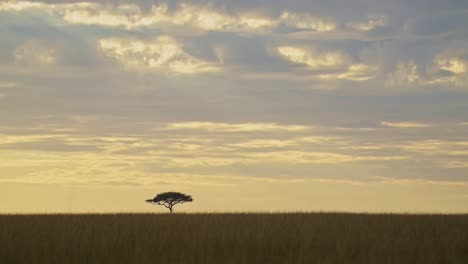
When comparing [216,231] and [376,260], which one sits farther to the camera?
[216,231]

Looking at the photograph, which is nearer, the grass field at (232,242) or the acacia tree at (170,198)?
the grass field at (232,242)

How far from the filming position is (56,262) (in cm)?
1425

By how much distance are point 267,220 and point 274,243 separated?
7638 millimetres

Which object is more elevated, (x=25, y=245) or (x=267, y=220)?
(x=267, y=220)

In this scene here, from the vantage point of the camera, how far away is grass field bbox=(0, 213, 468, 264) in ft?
49.4

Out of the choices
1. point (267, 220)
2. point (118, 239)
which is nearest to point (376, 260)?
point (118, 239)

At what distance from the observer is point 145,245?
1689 cm

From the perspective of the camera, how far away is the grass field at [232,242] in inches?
592

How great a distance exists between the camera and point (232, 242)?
1770 cm

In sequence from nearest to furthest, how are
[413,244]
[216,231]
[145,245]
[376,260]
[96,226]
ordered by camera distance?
[376,260] → [145,245] → [413,244] → [216,231] → [96,226]

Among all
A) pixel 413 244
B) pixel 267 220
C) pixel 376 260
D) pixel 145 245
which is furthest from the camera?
pixel 267 220

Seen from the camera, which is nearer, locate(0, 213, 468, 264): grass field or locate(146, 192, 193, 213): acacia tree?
locate(0, 213, 468, 264): grass field

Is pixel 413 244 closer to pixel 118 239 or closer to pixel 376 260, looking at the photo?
pixel 376 260

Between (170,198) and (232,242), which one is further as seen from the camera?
(170,198)
